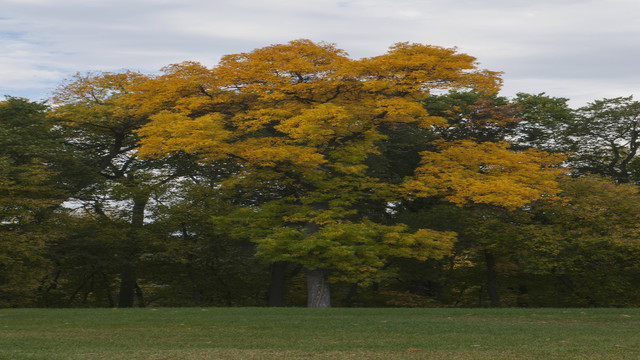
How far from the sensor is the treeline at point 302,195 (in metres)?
20.6

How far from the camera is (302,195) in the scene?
2352 centimetres

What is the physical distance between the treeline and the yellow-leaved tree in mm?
85

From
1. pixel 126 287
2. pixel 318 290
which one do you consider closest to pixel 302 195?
pixel 318 290

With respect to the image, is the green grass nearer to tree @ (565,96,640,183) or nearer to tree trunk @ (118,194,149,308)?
tree trunk @ (118,194,149,308)

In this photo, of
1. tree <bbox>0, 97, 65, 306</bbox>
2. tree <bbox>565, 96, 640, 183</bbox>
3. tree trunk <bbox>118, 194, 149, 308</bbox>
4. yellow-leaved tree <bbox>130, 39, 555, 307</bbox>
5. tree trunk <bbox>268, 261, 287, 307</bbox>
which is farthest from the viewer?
tree <bbox>565, 96, 640, 183</bbox>

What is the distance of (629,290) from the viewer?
26.4 meters

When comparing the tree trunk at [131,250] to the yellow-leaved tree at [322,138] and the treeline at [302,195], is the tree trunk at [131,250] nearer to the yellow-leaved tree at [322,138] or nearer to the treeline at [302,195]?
the treeline at [302,195]

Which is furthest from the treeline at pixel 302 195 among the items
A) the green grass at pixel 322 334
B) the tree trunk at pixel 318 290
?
the green grass at pixel 322 334

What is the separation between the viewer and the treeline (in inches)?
810

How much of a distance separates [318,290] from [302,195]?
3760 millimetres

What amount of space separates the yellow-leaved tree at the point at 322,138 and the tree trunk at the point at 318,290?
37 millimetres

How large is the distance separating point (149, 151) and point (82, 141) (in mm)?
12236

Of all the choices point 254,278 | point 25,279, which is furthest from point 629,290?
point 25,279

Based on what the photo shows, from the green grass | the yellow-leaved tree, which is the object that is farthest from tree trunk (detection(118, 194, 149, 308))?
the green grass
